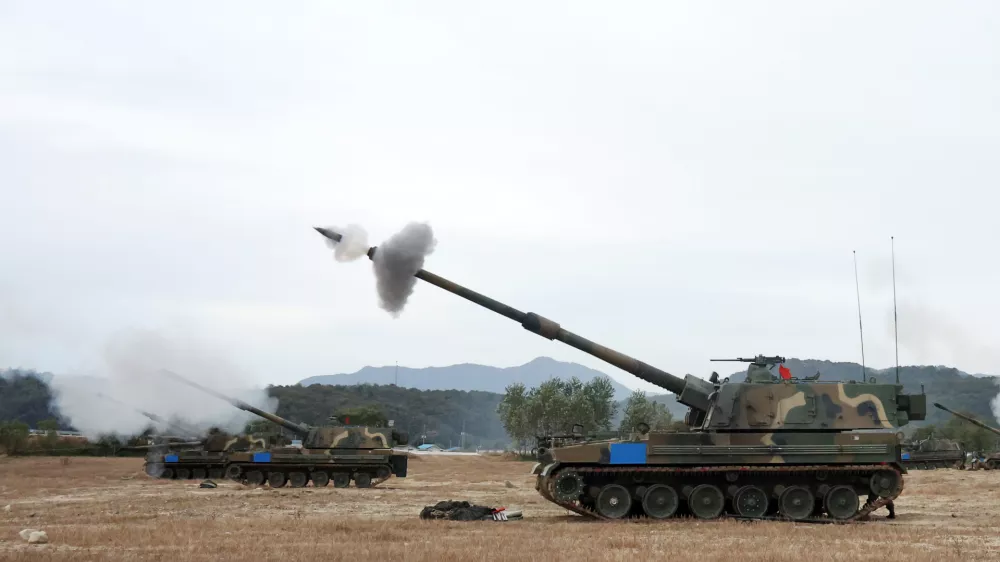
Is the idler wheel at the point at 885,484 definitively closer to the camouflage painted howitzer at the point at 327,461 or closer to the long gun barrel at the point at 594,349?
the long gun barrel at the point at 594,349

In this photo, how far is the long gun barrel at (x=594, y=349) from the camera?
864 inches

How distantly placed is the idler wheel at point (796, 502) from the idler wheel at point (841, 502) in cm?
36

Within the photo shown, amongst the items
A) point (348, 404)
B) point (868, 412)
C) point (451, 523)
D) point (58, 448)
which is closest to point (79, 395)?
Result: point (58, 448)

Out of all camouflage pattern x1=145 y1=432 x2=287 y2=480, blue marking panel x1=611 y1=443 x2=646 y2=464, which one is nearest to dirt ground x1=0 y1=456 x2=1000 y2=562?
blue marking panel x1=611 y1=443 x2=646 y2=464

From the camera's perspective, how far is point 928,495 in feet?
102

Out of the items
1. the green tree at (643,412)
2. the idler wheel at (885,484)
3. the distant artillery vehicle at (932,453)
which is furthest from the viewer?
the green tree at (643,412)

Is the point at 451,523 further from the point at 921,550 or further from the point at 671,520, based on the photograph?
the point at 921,550

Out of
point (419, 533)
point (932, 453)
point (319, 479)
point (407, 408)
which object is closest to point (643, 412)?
point (932, 453)

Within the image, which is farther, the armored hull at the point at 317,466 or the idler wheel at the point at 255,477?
the idler wheel at the point at 255,477

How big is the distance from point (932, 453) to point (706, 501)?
3586cm

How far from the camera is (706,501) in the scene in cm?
2128

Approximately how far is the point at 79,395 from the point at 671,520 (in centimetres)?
4297

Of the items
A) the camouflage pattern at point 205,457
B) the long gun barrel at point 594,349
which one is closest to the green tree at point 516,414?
the camouflage pattern at point 205,457

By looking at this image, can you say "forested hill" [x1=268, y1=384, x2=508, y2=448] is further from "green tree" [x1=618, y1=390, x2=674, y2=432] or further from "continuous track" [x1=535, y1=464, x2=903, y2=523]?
"continuous track" [x1=535, y1=464, x2=903, y2=523]
